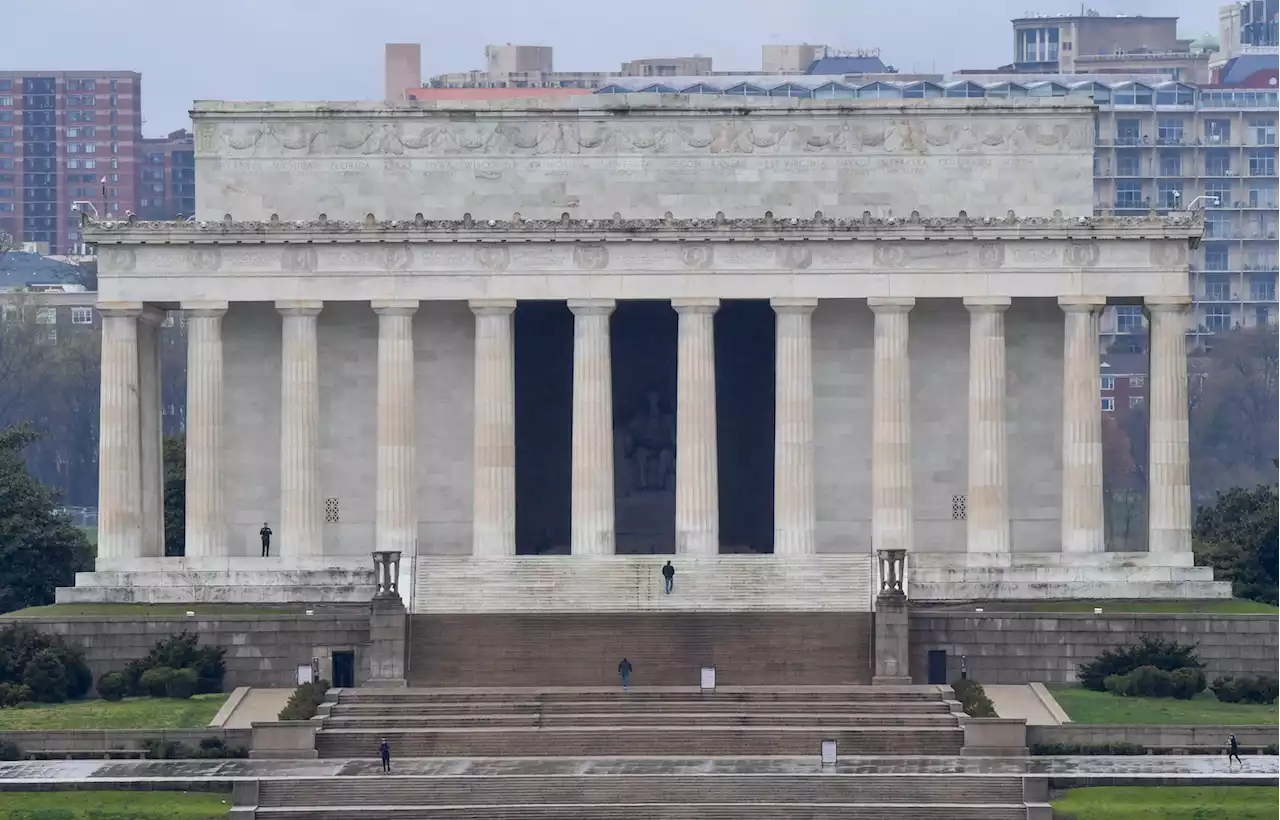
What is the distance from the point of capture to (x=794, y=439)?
12544 centimetres

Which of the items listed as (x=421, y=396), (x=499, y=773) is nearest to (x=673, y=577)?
(x=421, y=396)

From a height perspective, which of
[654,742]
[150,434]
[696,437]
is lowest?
[654,742]

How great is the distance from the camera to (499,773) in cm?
10188

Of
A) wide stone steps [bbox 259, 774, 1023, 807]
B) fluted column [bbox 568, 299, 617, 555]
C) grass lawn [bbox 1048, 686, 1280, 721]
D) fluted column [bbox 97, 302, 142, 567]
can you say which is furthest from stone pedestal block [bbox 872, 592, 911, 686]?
fluted column [bbox 97, 302, 142, 567]

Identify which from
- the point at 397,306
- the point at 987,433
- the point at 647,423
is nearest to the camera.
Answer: the point at 397,306

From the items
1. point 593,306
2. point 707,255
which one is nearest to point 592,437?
point 593,306

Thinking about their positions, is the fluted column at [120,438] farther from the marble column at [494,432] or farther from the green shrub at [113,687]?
the green shrub at [113,687]

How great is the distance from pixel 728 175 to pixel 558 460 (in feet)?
38.5

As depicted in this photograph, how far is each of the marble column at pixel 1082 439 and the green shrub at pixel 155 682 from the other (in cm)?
3040

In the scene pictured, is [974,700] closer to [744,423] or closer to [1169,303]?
[1169,303]

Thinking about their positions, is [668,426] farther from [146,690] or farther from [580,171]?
[146,690]

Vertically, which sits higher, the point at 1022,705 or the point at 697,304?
the point at 697,304

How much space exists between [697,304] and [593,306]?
11.0 ft

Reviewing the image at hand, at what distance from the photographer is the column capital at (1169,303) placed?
125 metres
